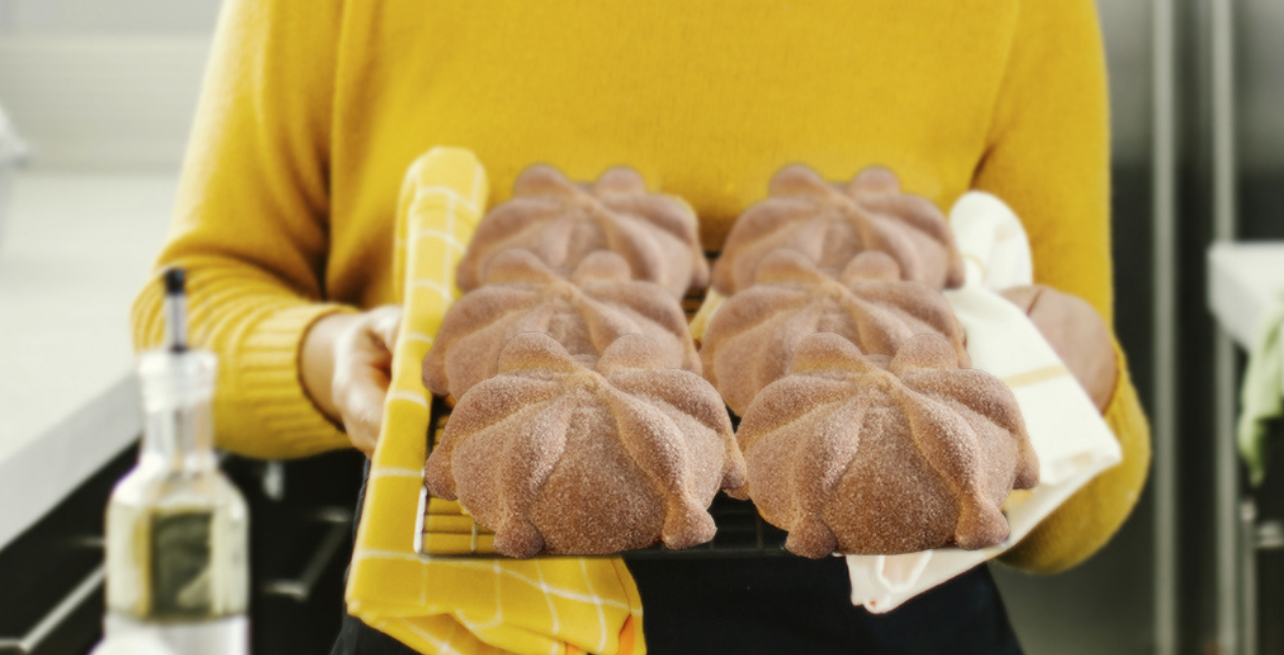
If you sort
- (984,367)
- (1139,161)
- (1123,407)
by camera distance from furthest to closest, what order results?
1. (1139,161)
2. (1123,407)
3. (984,367)

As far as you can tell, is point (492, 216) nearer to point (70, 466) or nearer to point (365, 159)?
point (365, 159)

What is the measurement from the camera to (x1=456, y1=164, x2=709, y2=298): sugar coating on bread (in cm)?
66

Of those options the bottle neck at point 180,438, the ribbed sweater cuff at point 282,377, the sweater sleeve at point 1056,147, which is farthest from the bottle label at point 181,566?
the sweater sleeve at point 1056,147

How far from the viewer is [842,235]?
70 cm

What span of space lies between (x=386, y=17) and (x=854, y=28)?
374 millimetres

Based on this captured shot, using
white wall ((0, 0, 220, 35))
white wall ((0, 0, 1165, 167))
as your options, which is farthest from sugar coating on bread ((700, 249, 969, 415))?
white wall ((0, 0, 220, 35))

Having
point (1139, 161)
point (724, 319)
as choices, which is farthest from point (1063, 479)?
point (1139, 161)

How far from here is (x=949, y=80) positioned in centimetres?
91

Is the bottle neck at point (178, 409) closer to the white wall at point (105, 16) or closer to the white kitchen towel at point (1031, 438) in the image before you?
the white kitchen towel at point (1031, 438)

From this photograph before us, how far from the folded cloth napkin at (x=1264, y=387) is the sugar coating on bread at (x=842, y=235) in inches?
18.6

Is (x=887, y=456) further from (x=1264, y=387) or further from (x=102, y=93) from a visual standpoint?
(x=102, y=93)

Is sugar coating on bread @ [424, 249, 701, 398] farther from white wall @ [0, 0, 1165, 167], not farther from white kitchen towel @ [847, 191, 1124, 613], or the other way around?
white wall @ [0, 0, 1165, 167]

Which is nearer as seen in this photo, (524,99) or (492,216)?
(492,216)

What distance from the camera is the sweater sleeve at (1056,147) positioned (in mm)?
937
